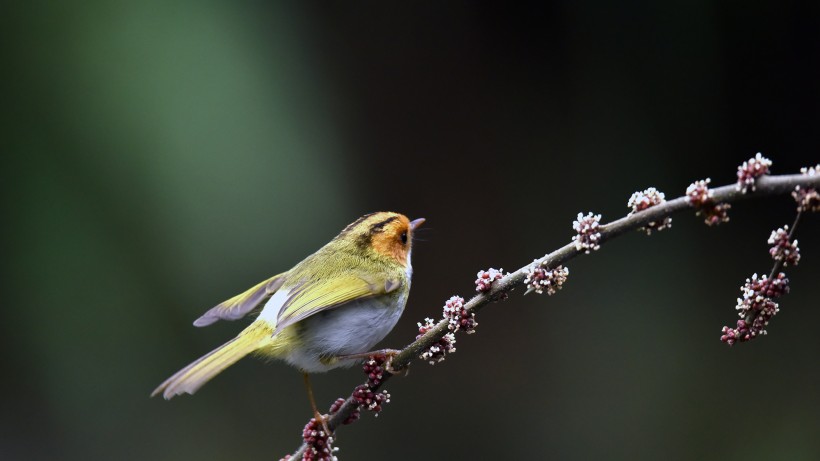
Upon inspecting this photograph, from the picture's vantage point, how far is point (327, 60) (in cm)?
522

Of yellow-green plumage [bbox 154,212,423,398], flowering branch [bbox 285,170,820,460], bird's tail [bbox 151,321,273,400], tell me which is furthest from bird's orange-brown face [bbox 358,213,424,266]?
flowering branch [bbox 285,170,820,460]

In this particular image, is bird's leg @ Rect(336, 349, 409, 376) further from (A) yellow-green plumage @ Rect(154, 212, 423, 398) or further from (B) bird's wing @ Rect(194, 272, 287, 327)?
(B) bird's wing @ Rect(194, 272, 287, 327)

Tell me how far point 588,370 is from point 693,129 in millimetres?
1564

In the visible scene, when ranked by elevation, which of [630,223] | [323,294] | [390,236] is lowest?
[630,223]

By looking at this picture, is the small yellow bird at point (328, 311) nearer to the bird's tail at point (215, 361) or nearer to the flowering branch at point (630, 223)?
the bird's tail at point (215, 361)

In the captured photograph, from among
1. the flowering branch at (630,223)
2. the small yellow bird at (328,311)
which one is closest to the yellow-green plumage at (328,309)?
the small yellow bird at (328,311)

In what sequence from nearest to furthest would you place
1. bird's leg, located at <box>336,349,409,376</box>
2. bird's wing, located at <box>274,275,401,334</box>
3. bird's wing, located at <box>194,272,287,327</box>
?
bird's leg, located at <box>336,349,409,376</box> < bird's wing, located at <box>274,275,401,334</box> < bird's wing, located at <box>194,272,287,327</box>

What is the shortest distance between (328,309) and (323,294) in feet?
0.18

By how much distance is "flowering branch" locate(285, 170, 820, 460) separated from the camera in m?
1.75

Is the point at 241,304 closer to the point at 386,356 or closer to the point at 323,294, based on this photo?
the point at 323,294

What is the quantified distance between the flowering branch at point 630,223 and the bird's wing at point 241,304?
0.99 meters

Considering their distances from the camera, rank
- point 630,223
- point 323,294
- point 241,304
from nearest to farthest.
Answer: point 630,223 < point 323,294 < point 241,304

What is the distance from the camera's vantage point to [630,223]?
72.8 inches

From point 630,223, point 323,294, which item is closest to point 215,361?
point 323,294
